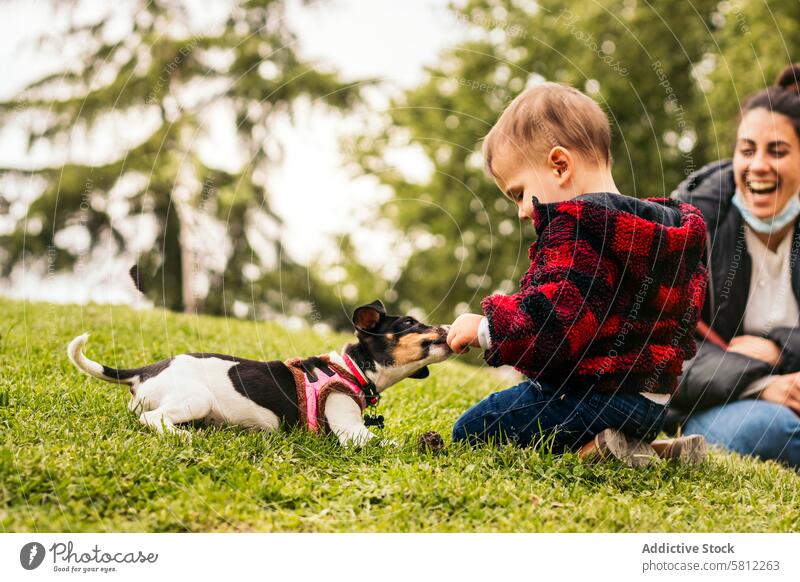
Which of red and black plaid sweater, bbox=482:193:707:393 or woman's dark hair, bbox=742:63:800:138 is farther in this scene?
woman's dark hair, bbox=742:63:800:138

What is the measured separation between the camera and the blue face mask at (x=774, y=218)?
620 cm

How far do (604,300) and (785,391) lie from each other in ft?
9.63

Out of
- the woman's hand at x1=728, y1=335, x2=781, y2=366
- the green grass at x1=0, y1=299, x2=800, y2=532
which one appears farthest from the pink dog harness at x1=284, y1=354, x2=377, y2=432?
the woman's hand at x1=728, y1=335, x2=781, y2=366

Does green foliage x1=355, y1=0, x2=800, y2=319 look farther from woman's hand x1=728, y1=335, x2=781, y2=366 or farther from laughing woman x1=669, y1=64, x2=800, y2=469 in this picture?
woman's hand x1=728, y1=335, x2=781, y2=366

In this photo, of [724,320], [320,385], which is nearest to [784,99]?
[724,320]

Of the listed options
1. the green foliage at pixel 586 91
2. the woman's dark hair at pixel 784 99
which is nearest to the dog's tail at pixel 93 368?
the woman's dark hair at pixel 784 99

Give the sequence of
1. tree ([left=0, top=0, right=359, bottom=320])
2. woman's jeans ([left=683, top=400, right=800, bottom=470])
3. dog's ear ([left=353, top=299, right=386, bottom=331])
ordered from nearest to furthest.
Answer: dog's ear ([left=353, top=299, right=386, bottom=331]) → woman's jeans ([left=683, top=400, right=800, bottom=470]) → tree ([left=0, top=0, right=359, bottom=320])

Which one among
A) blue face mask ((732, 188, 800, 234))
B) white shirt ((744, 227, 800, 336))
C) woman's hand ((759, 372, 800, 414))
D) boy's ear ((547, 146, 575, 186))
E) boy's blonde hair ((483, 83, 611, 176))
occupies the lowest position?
woman's hand ((759, 372, 800, 414))

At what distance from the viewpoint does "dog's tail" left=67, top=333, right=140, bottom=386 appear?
4.22 meters

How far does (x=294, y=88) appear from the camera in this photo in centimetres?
1358

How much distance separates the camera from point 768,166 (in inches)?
245

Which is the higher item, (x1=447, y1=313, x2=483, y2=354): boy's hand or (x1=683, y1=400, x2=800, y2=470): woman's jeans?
(x1=447, y1=313, x2=483, y2=354): boy's hand

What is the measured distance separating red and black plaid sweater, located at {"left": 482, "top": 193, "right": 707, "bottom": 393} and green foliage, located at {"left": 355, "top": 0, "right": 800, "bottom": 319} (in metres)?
10.0

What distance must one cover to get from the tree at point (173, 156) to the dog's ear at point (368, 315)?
245 inches
